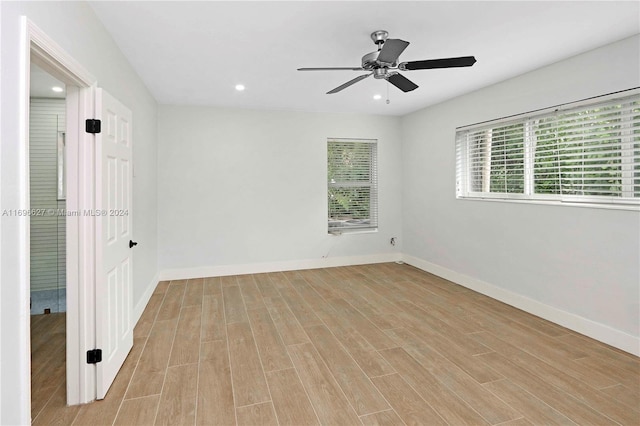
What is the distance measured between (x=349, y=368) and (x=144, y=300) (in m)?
2.51

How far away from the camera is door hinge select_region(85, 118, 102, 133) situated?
2129mm

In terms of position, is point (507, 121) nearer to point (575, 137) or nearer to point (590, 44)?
point (575, 137)

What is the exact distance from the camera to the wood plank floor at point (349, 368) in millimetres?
2031

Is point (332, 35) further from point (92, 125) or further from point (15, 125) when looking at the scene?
point (15, 125)

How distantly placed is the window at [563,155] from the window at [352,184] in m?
1.73

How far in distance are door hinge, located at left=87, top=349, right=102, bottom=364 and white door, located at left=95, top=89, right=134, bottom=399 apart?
0.09ft

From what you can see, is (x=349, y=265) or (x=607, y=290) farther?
(x=349, y=265)

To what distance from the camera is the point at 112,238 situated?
2387 millimetres

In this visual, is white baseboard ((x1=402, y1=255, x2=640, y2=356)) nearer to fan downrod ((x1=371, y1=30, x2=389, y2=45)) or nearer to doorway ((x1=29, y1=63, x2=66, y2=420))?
fan downrod ((x1=371, y1=30, x2=389, y2=45))

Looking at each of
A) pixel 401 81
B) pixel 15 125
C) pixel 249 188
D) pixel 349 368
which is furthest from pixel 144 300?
pixel 401 81

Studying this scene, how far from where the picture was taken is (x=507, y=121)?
3939mm

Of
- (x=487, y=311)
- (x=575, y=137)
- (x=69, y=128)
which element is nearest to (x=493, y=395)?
(x=487, y=311)

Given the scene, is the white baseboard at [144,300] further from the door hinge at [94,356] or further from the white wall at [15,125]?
the white wall at [15,125]

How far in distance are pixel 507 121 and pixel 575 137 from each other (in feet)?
2.71
